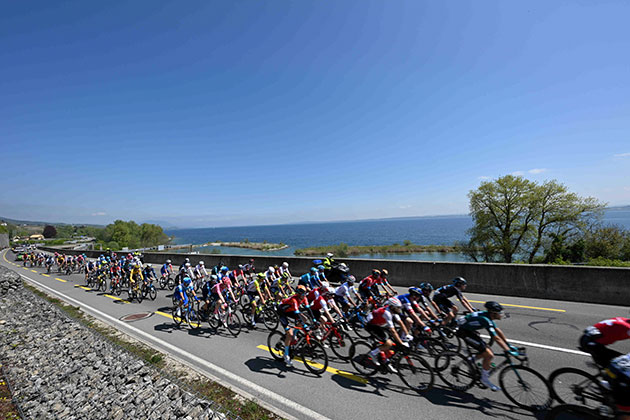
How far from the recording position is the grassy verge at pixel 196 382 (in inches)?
174

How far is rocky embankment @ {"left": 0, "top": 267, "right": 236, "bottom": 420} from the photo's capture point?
4484mm

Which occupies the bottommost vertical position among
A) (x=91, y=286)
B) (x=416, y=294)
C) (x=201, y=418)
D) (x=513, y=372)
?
(x=91, y=286)

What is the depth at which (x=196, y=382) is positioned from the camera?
539 cm

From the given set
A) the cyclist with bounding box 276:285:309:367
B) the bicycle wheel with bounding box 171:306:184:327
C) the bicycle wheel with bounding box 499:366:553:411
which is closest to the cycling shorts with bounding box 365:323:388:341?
the cyclist with bounding box 276:285:309:367

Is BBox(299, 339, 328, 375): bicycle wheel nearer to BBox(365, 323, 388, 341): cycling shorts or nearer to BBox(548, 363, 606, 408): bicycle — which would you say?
BBox(365, 323, 388, 341): cycling shorts

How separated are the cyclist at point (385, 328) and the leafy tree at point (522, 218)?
33731mm

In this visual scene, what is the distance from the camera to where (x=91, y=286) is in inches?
687

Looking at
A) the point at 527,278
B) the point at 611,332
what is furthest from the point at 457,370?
the point at 527,278

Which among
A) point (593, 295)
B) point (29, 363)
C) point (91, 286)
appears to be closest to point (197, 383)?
point (29, 363)

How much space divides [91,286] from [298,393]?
1912cm

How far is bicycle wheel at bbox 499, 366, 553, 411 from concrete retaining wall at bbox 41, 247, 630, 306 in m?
8.02

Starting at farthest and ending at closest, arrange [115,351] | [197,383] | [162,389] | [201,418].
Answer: [115,351]
[197,383]
[162,389]
[201,418]

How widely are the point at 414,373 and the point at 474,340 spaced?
4.55 feet

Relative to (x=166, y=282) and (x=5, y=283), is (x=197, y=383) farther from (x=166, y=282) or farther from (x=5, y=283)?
(x=5, y=283)
